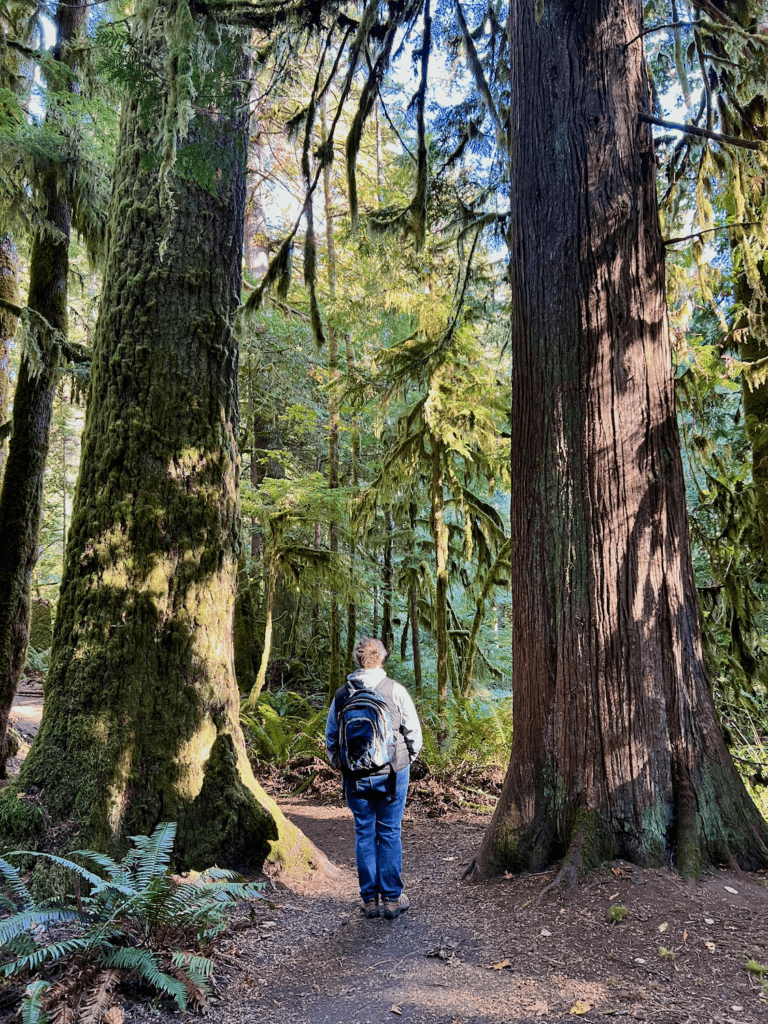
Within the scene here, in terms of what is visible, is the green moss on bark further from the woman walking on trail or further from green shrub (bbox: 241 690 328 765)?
green shrub (bbox: 241 690 328 765)

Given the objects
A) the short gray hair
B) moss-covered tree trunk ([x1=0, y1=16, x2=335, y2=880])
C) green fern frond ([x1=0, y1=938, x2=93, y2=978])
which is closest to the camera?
green fern frond ([x1=0, y1=938, x2=93, y2=978])

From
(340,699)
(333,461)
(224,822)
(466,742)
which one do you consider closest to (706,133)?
(340,699)

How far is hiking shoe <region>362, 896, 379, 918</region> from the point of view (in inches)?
157

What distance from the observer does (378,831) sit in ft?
13.6

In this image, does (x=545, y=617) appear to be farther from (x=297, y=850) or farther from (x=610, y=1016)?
(x=297, y=850)

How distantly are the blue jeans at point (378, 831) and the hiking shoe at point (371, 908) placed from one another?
23 millimetres

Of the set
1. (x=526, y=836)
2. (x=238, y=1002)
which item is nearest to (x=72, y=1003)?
(x=238, y=1002)

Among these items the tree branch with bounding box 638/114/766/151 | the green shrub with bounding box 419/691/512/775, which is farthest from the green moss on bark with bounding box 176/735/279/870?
the tree branch with bounding box 638/114/766/151

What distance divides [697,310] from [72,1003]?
980 cm

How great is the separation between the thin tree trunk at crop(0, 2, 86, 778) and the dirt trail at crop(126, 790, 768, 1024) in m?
4.25

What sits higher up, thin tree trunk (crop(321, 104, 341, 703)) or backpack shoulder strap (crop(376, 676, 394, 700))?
thin tree trunk (crop(321, 104, 341, 703))

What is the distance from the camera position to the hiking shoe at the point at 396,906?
3.97 metres

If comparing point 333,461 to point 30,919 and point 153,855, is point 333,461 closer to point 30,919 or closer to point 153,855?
point 153,855

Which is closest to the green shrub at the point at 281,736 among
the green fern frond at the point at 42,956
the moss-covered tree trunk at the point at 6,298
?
the moss-covered tree trunk at the point at 6,298
